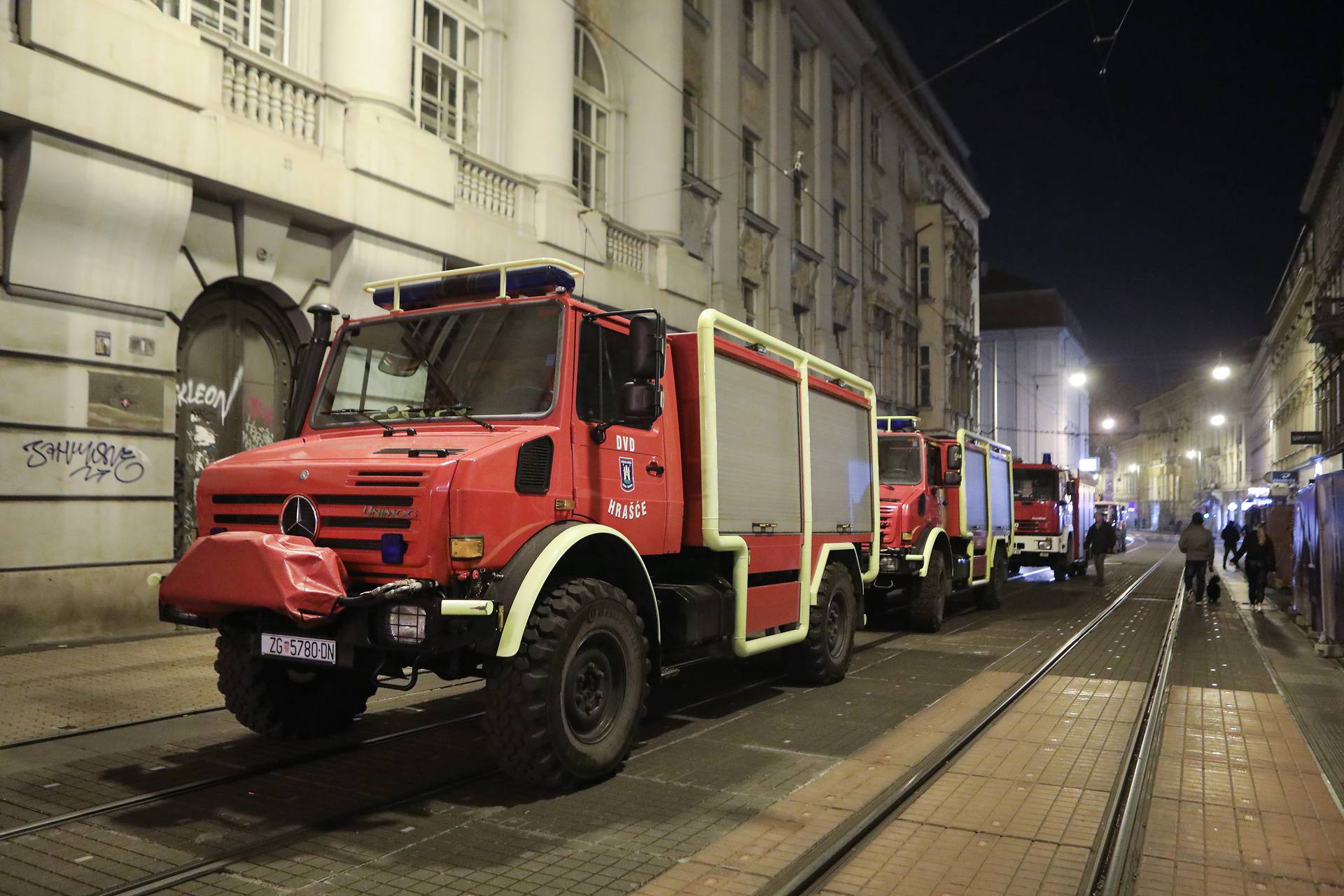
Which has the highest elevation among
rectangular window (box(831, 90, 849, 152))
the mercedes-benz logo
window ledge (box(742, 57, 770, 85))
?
rectangular window (box(831, 90, 849, 152))

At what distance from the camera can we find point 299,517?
5449 millimetres

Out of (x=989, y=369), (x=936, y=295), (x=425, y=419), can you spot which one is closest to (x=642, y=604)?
(x=425, y=419)

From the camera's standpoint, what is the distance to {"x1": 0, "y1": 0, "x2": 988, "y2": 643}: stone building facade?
10.2 metres

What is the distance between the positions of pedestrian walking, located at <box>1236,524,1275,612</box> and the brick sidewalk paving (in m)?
16.5

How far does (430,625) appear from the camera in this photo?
16.0 ft

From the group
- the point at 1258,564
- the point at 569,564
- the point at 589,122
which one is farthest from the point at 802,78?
the point at 569,564

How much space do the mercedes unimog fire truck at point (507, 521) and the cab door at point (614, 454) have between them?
0.02 m

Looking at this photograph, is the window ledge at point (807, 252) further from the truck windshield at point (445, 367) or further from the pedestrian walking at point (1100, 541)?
the truck windshield at point (445, 367)

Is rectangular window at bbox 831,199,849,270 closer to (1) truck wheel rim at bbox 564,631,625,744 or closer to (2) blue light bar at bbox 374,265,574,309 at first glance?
(2) blue light bar at bbox 374,265,574,309

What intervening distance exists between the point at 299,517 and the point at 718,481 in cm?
286

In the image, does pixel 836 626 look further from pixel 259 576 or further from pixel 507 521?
pixel 259 576

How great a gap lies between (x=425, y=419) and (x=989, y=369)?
7222 centimetres

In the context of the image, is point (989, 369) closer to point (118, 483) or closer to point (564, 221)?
point (564, 221)

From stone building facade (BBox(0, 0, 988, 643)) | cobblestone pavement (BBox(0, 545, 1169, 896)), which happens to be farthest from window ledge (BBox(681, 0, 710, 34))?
cobblestone pavement (BBox(0, 545, 1169, 896))
